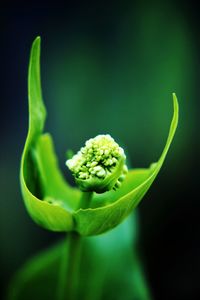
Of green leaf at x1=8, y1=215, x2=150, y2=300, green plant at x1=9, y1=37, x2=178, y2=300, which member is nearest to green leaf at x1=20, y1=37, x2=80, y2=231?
green plant at x1=9, y1=37, x2=178, y2=300

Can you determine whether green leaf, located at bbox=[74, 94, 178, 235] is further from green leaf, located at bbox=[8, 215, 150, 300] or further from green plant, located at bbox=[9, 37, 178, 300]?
green leaf, located at bbox=[8, 215, 150, 300]

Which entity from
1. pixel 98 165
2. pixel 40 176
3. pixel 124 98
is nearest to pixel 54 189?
pixel 40 176

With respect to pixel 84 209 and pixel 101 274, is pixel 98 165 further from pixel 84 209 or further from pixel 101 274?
pixel 101 274

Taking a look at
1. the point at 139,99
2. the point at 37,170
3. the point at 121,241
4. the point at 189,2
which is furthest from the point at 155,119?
the point at 37,170

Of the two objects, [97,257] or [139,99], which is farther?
[139,99]

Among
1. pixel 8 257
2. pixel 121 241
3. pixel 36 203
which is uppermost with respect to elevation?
pixel 36 203

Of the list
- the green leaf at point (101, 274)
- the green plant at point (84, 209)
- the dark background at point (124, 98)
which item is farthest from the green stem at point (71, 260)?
the dark background at point (124, 98)

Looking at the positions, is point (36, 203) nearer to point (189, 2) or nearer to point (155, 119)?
point (155, 119)
